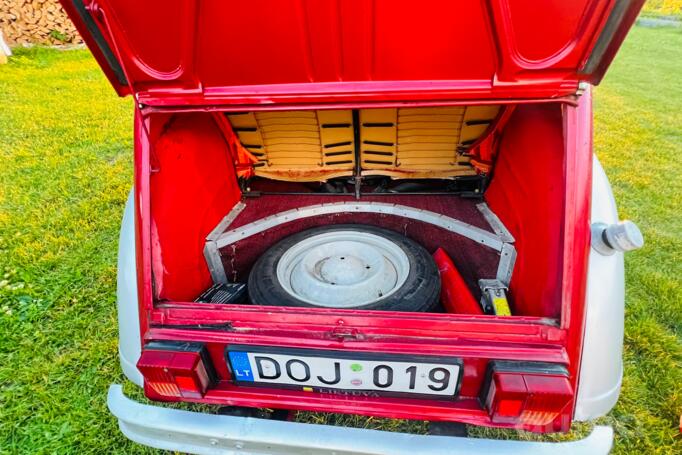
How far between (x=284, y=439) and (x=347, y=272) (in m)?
0.81

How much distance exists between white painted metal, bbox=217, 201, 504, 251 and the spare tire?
178 mm

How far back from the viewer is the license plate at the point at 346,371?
50.9 inches

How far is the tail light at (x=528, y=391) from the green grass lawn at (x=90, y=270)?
0.72 m

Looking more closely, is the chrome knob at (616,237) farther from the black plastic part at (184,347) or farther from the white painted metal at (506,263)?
the black plastic part at (184,347)

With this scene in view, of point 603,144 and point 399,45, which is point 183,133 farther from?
point 603,144

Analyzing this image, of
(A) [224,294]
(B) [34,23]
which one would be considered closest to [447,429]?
(A) [224,294]

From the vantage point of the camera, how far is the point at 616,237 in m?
1.31

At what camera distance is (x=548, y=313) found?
138cm

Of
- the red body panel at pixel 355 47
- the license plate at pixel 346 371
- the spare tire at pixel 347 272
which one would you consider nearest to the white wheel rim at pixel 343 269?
the spare tire at pixel 347 272

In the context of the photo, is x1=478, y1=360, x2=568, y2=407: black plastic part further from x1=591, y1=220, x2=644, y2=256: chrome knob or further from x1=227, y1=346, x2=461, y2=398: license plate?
x1=591, y1=220, x2=644, y2=256: chrome knob

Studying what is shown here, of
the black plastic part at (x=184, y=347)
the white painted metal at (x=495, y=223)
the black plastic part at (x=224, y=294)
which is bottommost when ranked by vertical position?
the black plastic part at (x=224, y=294)

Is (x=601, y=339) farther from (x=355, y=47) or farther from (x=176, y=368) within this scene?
(x=176, y=368)

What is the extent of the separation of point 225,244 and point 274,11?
128 centimetres

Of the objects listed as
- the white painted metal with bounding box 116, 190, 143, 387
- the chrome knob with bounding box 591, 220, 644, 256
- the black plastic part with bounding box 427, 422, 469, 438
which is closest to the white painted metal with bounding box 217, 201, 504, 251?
the white painted metal with bounding box 116, 190, 143, 387
